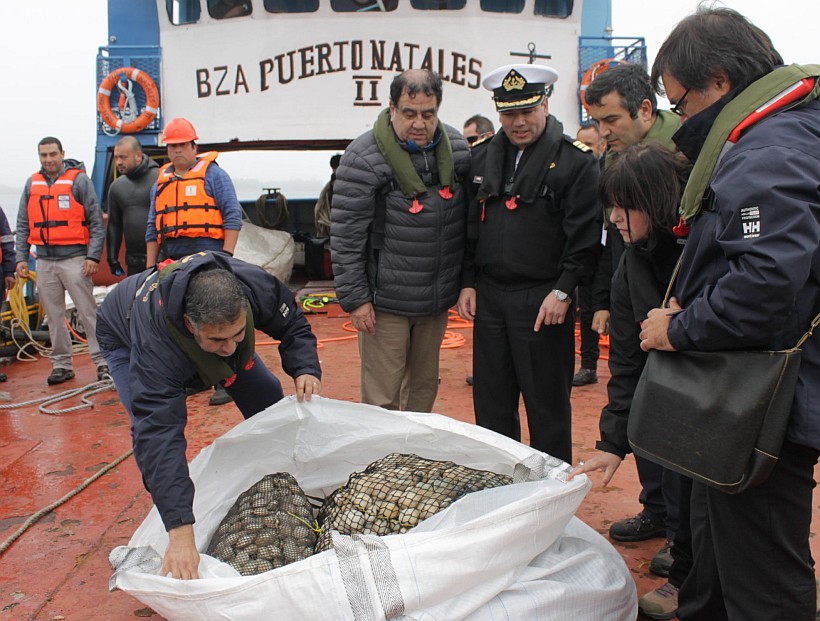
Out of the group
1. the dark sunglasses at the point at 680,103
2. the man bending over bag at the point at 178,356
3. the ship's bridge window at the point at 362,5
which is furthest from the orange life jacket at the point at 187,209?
the ship's bridge window at the point at 362,5

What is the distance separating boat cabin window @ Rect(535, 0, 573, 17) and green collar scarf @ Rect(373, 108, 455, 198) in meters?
7.48

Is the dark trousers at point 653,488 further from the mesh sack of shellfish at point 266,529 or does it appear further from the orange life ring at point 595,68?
the orange life ring at point 595,68

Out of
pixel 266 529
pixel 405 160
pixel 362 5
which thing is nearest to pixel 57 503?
pixel 266 529

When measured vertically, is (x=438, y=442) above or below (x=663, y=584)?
above

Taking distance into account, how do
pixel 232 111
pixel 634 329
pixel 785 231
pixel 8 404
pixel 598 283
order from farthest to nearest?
pixel 232 111
pixel 8 404
pixel 598 283
pixel 634 329
pixel 785 231

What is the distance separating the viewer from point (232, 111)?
9758 millimetres

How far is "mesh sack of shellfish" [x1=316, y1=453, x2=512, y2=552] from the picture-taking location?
92.6 inches

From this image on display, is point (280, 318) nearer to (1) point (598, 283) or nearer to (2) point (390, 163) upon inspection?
(2) point (390, 163)

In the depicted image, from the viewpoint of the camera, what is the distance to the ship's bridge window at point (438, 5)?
972 centimetres

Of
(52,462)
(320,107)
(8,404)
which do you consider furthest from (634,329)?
(320,107)

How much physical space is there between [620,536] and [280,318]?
1590 mm

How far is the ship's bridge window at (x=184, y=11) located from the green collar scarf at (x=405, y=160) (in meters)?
7.74

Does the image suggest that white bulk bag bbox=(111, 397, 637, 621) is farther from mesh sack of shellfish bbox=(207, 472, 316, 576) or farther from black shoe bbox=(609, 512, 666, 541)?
black shoe bbox=(609, 512, 666, 541)

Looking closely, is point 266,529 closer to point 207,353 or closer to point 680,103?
point 207,353
